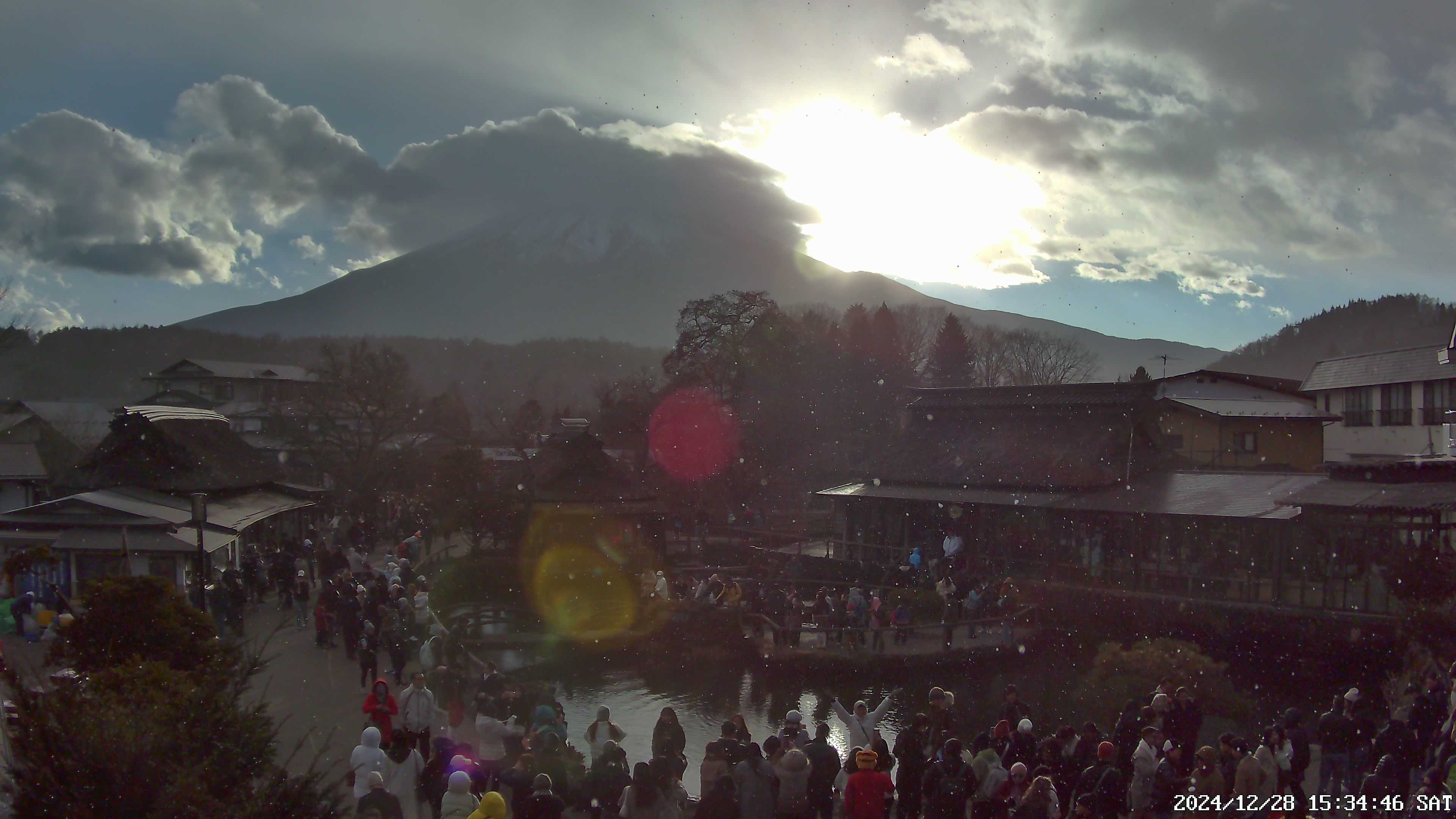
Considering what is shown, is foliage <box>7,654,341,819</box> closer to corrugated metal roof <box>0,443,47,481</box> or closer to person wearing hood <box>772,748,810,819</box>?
person wearing hood <box>772,748,810,819</box>

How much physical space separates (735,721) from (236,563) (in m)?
18.6

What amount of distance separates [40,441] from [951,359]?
48.9 metres

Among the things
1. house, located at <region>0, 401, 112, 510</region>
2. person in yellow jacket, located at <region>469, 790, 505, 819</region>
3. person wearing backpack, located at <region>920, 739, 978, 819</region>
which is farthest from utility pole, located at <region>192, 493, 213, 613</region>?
person wearing backpack, located at <region>920, 739, 978, 819</region>

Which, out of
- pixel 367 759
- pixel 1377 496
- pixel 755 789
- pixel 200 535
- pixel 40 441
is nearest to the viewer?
pixel 755 789

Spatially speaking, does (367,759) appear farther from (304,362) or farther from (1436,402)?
(304,362)

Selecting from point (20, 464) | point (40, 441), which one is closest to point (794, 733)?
point (20, 464)

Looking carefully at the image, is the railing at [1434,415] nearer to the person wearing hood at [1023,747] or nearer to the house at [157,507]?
the person wearing hood at [1023,747]

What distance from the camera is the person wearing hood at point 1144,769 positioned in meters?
7.51

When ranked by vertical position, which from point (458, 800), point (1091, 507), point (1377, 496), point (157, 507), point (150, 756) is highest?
point (1377, 496)

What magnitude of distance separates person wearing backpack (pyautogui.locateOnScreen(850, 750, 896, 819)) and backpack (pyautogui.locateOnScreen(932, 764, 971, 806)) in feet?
1.30

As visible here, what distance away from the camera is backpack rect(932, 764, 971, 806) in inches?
273

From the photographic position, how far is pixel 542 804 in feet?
21.6

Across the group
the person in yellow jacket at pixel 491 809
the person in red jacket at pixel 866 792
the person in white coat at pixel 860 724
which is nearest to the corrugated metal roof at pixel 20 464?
the person in yellow jacket at pixel 491 809

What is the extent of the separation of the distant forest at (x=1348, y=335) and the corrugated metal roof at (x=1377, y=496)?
1754 inches
